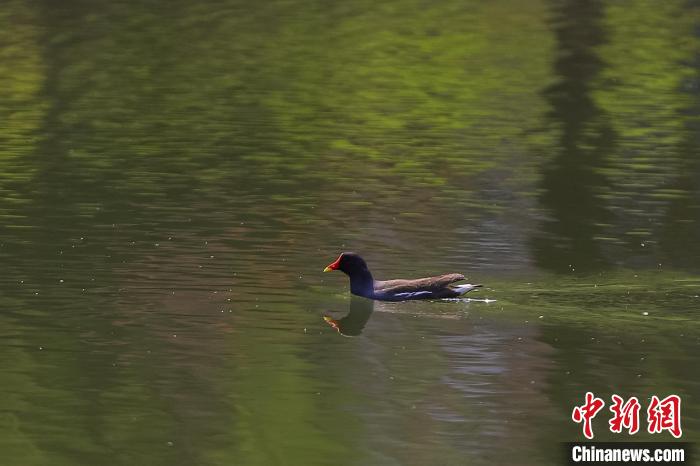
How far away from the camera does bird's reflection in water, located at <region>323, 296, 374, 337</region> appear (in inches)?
851

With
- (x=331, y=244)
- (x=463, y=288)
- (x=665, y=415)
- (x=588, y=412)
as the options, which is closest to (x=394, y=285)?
(x=463, y=288)

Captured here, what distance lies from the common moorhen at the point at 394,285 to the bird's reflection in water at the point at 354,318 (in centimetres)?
18

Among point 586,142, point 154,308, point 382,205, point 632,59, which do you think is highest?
point 154,308

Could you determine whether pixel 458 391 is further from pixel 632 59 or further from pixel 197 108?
pixel 632 59

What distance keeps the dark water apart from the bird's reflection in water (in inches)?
2.5

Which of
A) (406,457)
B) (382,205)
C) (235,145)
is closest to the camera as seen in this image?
(406,457)

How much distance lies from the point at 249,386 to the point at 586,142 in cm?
2027

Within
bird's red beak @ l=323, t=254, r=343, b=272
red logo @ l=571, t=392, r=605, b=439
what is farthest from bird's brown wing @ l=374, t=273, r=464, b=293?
red logo @ l=571, t=392, r=605, b=439

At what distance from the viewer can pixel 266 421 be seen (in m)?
17.5

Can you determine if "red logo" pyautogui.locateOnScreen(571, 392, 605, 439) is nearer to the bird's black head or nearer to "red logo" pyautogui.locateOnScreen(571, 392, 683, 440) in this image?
"red logo" pyautogui.locateOnScreen(571, 392, 683, 440)

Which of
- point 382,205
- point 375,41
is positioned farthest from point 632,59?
point 382,205

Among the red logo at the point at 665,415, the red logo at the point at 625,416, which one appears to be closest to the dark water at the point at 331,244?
the red logo at the point at 665,415

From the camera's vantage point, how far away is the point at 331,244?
26.4 meters

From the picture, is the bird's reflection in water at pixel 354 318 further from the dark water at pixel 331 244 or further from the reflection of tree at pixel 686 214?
the reflection of tree at pixel 686 214
